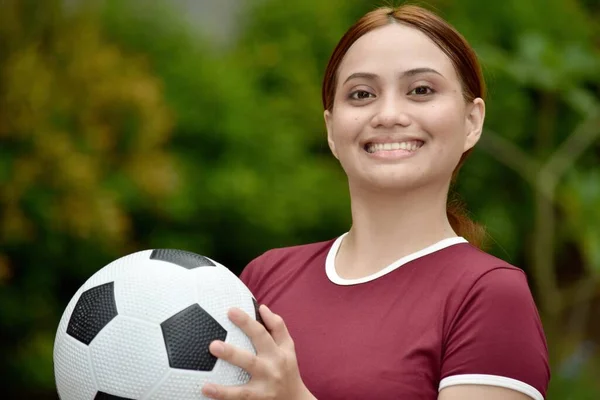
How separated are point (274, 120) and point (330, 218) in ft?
3.31

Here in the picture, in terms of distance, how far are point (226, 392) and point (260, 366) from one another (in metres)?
0.09

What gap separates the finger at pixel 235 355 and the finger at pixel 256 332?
0.13 ft

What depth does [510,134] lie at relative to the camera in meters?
8.81

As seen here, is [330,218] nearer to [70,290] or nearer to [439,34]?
[70,290]

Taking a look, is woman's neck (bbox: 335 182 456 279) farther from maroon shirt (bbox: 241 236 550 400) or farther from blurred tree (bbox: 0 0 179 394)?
blurred tree (bbox: 0 0 179 394)

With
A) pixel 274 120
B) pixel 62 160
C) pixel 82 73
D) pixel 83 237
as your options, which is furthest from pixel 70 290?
pixel 274 120

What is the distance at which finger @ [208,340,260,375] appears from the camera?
6.53 feet

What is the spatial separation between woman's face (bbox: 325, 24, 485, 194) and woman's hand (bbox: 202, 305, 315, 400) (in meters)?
0.55

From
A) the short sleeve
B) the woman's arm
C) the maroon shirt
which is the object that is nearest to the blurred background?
the maroon shirt

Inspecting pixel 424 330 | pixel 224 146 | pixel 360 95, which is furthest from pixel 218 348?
pixel 224 146

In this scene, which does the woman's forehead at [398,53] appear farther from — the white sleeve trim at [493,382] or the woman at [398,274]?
the white sleeve trim at [493,382]

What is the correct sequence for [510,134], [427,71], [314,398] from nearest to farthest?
[314,398] < [427,71] < [510,134]

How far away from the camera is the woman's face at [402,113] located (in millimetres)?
2338

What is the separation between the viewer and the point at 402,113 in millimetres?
2324
